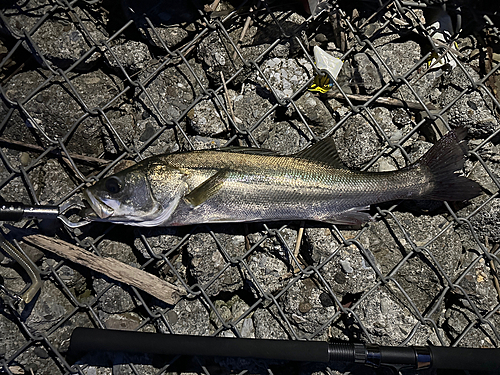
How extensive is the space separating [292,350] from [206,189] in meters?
1.35

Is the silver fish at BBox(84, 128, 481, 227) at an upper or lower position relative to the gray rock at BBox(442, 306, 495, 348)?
upper

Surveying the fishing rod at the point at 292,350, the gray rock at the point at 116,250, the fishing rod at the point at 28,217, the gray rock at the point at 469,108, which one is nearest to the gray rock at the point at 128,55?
the fishing rod at the point at 28,217

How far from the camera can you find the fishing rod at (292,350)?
2.83m

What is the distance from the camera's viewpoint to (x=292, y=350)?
9.46ft

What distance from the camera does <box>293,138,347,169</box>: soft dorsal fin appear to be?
302cm

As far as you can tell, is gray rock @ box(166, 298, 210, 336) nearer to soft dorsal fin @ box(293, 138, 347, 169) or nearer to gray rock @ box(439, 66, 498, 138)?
soft dorsal fin @ box(293, 138, 347, 169)

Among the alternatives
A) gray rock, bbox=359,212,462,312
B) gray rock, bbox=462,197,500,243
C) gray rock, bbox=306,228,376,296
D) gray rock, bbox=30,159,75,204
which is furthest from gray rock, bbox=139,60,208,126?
gray rock, bbox=462,197,500,243

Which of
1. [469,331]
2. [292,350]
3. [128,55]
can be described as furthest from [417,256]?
[128,55]

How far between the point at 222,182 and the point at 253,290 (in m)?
1.01

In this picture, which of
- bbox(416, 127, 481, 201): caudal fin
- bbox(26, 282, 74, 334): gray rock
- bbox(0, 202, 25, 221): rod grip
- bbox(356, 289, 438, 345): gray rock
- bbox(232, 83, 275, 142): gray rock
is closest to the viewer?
bbox(0, 202, 25, 221): rod grip

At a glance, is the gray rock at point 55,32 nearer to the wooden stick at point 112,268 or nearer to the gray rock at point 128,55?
the gray rock at point 128,55

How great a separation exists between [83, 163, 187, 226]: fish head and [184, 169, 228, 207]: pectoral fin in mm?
113

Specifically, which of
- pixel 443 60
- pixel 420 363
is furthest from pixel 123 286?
pixel 443 60

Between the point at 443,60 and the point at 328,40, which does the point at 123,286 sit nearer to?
the point at 328,40
